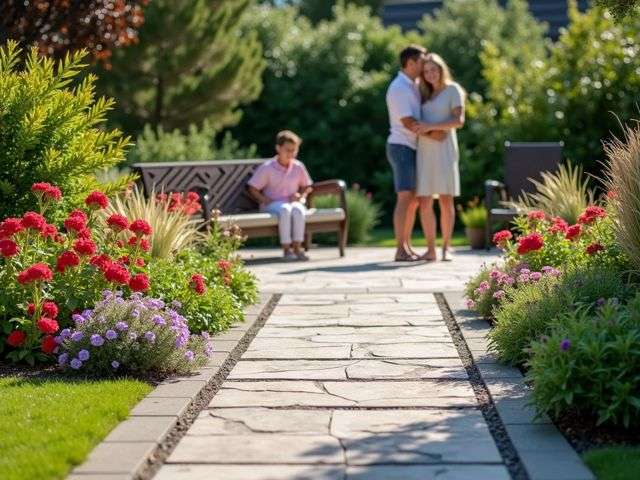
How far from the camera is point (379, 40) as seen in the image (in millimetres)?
20781

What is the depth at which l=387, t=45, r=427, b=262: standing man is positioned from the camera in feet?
34.9

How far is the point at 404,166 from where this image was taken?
10.9m

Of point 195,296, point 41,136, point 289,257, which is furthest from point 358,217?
point 195,296

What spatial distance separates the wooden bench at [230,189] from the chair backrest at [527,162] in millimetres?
2204

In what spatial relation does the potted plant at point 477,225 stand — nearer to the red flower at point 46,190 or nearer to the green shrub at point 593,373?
the red flower at point 46,190

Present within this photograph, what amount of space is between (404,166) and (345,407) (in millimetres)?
6209

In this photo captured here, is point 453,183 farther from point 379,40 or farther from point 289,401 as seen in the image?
point 379,40

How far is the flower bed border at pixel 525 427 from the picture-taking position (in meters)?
3.85

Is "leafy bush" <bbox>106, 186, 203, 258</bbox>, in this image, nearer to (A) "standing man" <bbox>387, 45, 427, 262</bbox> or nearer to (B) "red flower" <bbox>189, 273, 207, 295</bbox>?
(B) "red flower" <bbox>189, 273, 207, 295</bbox>

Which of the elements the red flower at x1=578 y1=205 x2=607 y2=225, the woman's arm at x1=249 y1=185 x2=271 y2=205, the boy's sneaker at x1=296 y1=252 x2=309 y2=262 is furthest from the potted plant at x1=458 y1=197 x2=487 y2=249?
the red flower at x1=578 y1=205 x2=607 y2=225

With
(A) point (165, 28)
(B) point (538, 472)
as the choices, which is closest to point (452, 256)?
(A) point (165, 28)

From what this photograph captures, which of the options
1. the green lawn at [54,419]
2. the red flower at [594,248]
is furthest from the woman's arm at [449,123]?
the green lawn at [54,419]

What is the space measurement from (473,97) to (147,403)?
43.4ft

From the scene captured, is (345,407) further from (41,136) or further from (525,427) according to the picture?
(41,136)
